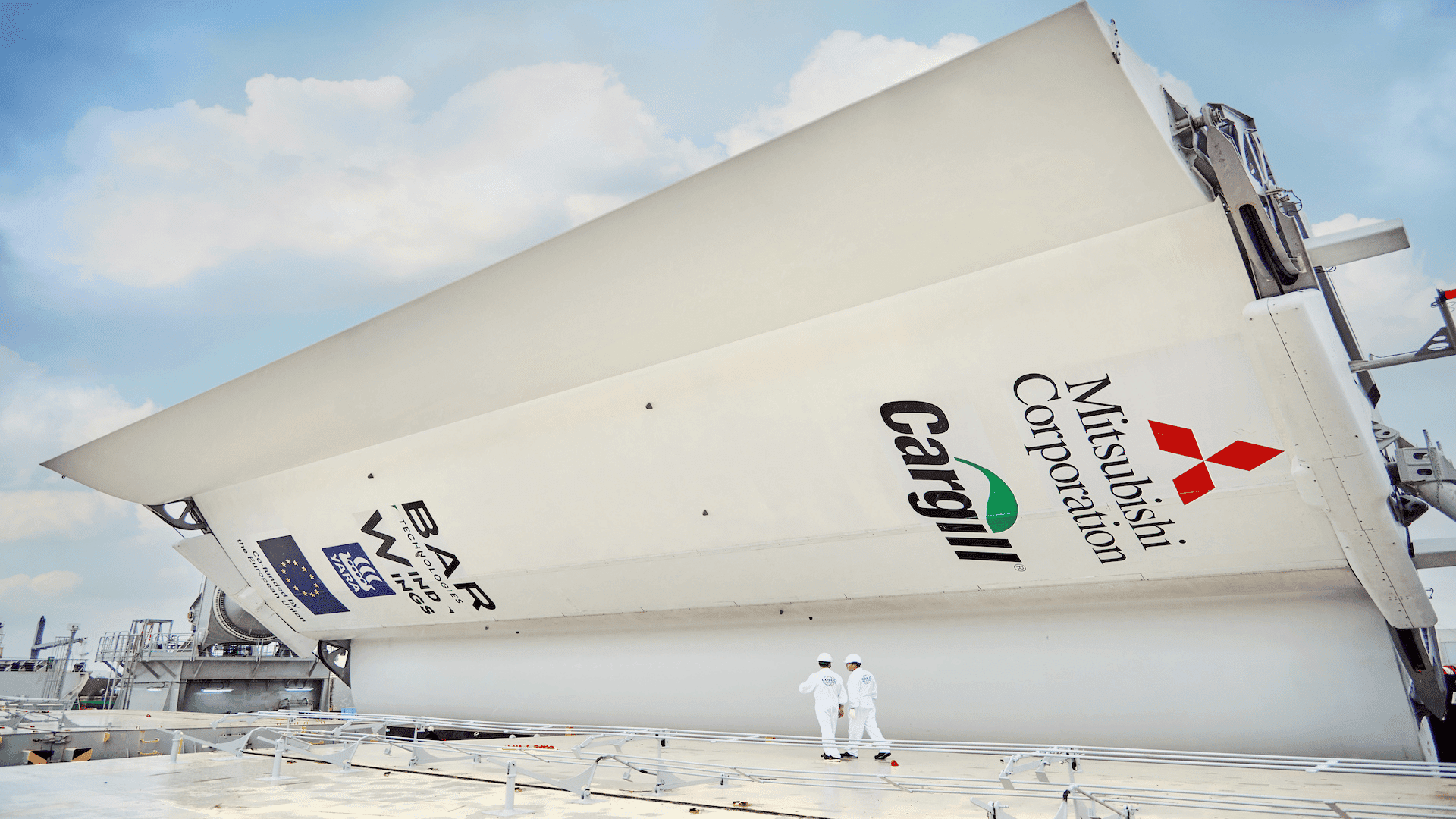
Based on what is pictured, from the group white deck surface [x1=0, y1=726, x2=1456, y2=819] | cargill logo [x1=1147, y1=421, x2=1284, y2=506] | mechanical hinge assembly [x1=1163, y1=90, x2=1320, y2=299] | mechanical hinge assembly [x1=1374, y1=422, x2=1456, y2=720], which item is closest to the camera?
mechanical hinge assembly [x1=1163, y1=90, x2=1320, y2=299]

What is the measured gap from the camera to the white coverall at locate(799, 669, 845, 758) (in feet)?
22.1

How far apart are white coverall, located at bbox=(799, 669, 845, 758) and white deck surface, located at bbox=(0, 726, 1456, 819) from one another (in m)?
0.31

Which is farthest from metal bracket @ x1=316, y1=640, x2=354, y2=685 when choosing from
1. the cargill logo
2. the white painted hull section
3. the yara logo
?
the cargill logo

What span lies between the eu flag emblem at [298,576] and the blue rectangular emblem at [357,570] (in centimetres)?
59

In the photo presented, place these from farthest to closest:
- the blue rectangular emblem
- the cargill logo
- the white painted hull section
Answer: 1. the blue rectangular emblem
2. the white painted hull section
3. the cargill logo

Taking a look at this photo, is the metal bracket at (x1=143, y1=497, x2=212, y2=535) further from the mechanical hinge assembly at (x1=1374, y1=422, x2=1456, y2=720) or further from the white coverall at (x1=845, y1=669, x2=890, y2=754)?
the mechanical hinge assembly at (x1=1374, y1=422, x2=1456, y2=720)

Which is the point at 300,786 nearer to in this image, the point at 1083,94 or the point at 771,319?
the point at 771,319

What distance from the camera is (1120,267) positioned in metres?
4.84

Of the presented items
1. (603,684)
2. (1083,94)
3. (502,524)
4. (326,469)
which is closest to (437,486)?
(502,524)

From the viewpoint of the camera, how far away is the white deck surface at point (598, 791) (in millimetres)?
4508

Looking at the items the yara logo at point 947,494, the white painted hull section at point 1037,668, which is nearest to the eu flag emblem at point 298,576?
the white painted hull section at point 1037,668

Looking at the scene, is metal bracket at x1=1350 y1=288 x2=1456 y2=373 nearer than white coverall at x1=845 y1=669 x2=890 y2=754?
Yes

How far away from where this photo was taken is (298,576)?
10.6m

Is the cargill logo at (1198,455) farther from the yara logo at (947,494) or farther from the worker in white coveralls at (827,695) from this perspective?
the worker in white coveralls at (827,695)
